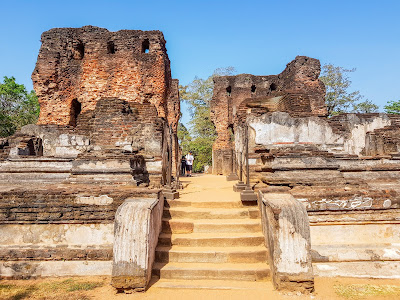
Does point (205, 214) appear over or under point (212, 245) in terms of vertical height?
over

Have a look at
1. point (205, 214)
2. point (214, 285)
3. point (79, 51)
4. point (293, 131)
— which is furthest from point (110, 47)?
point (214, 285)

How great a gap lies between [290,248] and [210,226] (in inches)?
57.7

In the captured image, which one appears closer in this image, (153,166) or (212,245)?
(212,245)

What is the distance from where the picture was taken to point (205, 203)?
540cm

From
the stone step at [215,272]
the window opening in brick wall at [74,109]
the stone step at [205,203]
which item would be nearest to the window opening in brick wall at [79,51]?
the window opening in brick wall at [74,109]

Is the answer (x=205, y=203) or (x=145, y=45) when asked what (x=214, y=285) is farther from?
(x=145, y=45)

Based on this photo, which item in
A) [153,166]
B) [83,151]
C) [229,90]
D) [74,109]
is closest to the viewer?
[153,166]

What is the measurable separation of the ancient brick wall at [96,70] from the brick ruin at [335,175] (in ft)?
21.5

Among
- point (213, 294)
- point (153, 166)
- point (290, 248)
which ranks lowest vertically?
point (213, 294)

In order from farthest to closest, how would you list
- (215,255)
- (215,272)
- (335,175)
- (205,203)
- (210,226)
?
(335,175), (205,203), (210,226), (215,255), (215,272)

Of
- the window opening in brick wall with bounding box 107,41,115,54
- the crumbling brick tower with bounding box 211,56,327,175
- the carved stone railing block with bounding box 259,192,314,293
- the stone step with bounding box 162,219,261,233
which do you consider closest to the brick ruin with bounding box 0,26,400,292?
the carved stone railing block with bounding box 259,192,314,293

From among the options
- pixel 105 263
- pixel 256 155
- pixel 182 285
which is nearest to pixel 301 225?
pixel 182 285

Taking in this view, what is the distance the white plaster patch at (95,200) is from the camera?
4.32 metres

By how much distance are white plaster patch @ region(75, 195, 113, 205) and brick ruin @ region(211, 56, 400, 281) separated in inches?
94.7
